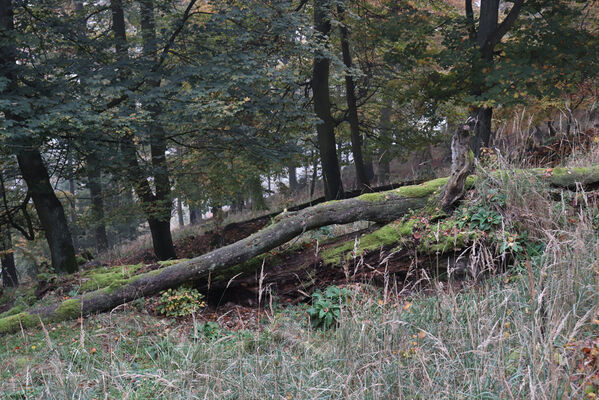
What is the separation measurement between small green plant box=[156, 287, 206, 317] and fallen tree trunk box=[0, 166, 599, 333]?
12 centimetres

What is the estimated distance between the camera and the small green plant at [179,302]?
5.49 m

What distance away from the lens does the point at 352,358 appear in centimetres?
288

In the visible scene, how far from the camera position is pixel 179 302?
18.4 feet

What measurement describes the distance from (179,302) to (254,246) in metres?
1.24

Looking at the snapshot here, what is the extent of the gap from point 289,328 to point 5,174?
7996 millimetres

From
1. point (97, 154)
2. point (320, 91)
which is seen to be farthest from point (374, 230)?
point (320, 91)

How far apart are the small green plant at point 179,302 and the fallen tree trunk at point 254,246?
12 centimetres

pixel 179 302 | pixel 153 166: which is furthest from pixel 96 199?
pixel 179 302

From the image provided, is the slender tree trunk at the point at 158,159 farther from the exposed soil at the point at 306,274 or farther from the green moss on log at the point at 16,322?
the green moss on log at the point at 16,322

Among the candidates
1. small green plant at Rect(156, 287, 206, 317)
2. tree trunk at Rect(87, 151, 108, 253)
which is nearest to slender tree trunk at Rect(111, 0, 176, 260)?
tree trunk at Rect(87, 151, 108, 253)

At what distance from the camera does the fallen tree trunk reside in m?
5.32

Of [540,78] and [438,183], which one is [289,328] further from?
[540,78]

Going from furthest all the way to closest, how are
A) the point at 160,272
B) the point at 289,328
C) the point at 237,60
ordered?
the point at 237,60
the point at 160,272
the point at 289,328

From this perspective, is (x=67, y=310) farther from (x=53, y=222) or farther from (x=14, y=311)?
(x=53, y=222)
